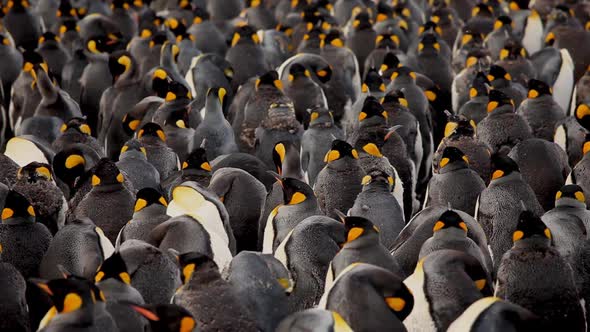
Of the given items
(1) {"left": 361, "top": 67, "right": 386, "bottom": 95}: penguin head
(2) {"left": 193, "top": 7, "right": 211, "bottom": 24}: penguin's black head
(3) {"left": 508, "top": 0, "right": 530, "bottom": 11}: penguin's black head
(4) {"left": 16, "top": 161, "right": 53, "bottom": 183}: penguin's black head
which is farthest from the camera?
(3) {"left": 508, "top": 0, "right": 530, "bottom": 11}: penguin's black head

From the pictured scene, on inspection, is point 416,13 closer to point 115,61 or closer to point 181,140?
point 115,61

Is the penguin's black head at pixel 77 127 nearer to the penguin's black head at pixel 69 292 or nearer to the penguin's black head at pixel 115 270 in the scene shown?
the penguin's black head at pixel 115 270

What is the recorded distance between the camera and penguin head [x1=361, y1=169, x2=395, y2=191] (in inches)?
231

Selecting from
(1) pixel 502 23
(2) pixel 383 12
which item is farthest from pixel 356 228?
(2) pixel 383 12

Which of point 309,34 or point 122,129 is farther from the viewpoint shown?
point 309,34

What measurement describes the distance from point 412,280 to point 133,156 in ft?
8.59

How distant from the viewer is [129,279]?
451cm

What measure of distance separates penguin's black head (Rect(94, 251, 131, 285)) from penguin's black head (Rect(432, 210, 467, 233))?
1471 mm

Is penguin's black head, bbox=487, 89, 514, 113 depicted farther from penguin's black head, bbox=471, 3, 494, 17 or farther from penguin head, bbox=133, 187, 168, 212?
penguin's black head, bbox=471, 3, 494, 17

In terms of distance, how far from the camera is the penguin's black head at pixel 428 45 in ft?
31.8

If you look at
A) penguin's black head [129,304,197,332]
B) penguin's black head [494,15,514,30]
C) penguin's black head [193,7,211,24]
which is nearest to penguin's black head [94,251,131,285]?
penguin's black head [129,304,197,332]

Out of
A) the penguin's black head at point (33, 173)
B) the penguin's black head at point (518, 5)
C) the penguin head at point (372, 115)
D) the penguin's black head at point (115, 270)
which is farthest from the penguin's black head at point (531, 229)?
the penguin's black head at point (518, 5)

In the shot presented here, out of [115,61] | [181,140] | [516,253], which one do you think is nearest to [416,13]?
[115,61]

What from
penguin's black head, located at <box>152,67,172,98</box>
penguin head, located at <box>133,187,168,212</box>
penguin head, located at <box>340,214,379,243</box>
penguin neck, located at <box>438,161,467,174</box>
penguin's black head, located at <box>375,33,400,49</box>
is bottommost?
Result: penguin's black head, located at <box>375,33,400,49</box>
